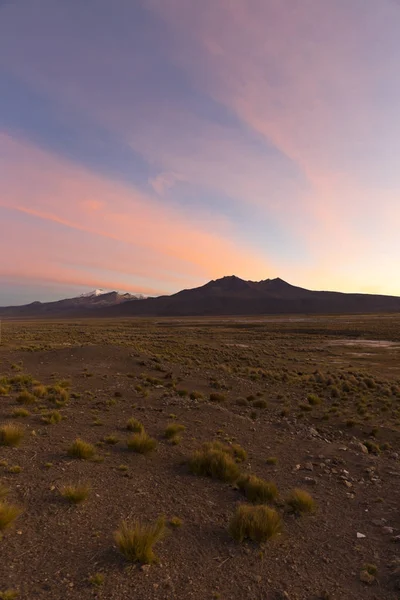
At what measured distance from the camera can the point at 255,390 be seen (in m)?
21.3

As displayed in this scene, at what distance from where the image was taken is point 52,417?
12375 mm

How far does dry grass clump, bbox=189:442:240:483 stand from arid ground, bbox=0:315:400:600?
0.19m

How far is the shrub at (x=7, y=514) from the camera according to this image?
20.5 feet

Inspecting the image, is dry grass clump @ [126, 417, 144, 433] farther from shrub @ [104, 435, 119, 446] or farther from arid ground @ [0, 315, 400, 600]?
shrub @ [104, 435, 119, 446]

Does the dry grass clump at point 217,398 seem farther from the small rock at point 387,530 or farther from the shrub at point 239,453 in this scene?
the small rock at point 387,530

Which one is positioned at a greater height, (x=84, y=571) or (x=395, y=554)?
(x=84, y=571)

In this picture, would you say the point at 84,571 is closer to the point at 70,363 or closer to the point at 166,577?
the point at 166,577

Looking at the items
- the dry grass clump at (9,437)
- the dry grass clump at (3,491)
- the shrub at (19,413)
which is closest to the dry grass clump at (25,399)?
the shrub at (19,413)

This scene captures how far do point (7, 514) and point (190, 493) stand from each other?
13.0 feet

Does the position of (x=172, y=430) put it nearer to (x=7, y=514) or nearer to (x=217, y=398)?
(x=217, y=398)

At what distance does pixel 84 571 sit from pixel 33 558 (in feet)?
2.88

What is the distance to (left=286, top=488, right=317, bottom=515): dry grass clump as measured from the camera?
810cm

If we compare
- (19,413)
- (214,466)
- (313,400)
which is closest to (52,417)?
(19,413)

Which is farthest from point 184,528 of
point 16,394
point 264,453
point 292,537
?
point 16,394
